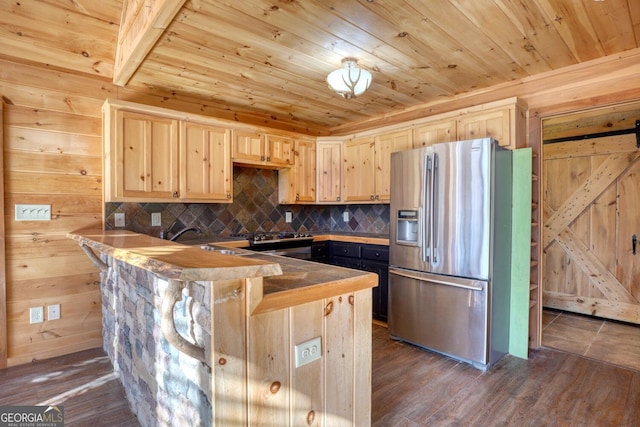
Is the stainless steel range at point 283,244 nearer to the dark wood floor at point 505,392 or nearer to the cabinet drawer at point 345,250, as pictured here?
the cabinet drawer at point 345,250

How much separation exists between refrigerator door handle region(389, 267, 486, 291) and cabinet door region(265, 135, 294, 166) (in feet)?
5.90

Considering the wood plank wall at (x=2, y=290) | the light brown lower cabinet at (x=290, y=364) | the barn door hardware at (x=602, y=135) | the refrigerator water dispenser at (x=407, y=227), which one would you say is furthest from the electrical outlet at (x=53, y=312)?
the barn door hardware at (x=602, y=135)

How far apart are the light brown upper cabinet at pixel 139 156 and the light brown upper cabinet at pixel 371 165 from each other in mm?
2034

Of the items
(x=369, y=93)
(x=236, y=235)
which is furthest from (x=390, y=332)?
(x=369, y=93)

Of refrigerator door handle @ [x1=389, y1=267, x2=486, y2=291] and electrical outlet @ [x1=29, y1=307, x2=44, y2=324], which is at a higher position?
refrigerator door handle @ [x1=389, y1=267, x2=486, y2=291]

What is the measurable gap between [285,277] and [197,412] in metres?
0.55

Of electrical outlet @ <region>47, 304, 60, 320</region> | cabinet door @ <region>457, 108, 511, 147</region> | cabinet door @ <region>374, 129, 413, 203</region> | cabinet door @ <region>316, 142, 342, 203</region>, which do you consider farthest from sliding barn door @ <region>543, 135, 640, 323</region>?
electrical outlet @ <region>47, 304, 60, 320</region>

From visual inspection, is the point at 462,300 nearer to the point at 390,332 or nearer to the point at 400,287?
the point at 400,287

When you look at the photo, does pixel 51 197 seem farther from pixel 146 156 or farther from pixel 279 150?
pixel 279 150

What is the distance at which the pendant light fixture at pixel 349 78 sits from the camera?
98.8 inches

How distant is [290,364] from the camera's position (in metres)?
1.15

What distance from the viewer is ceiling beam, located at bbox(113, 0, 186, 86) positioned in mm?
1815

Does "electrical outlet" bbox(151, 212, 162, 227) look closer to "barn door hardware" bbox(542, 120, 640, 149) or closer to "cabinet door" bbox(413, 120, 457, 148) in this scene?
"cabinet door" bbox(413, 120, 457, 148)

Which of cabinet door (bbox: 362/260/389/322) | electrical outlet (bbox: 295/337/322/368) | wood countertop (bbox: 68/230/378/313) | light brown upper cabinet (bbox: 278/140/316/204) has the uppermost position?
light brown upper cabinet (bbox: 278/140/316/204)
